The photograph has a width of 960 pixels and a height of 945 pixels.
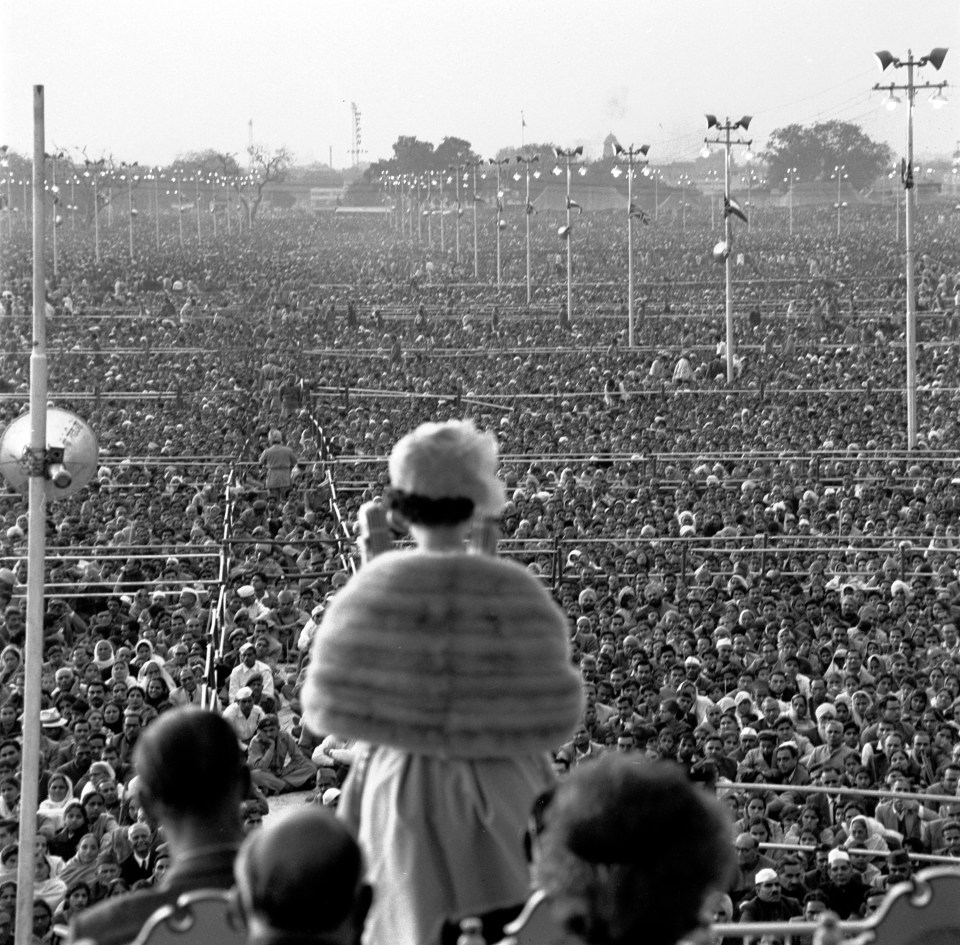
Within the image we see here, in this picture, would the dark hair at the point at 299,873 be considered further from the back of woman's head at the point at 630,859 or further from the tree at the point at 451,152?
the tree at the point at 451,152

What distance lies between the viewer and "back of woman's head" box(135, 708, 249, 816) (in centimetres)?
309

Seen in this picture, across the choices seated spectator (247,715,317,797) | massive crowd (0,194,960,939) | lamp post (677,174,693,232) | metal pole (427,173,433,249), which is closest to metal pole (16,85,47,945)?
massive crowd (0,194,960,939)

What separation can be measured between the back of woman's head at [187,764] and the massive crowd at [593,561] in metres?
4.54

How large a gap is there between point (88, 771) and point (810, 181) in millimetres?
138360

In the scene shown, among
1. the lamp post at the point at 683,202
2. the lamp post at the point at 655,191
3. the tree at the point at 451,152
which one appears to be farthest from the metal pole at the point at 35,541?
the tree at the point at 451,152

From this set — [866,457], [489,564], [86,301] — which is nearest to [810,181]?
[86,301]

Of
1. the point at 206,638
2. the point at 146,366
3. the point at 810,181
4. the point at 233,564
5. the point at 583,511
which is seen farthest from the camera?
the point at 810,181

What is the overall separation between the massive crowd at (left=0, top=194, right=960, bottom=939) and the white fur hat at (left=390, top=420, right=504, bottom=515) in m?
4.12

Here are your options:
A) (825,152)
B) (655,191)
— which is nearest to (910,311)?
(655,191)

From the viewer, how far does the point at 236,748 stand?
10.4 feet

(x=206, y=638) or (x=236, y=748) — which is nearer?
(x=236, y=748)

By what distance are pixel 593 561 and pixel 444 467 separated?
13.4 m

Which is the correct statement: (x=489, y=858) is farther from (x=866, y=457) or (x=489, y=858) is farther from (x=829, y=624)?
(x=866, y=457)

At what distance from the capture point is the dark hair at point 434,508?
382 cm
